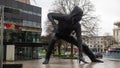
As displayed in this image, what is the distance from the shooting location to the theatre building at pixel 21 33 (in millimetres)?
44775

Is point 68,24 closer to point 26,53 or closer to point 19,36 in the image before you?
point 19,36

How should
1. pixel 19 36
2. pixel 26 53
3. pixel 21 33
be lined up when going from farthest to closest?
pixel 26 53 < pixel 21 33 < pixel 19 36

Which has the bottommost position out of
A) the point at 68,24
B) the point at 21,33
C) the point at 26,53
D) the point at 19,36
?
the point at 26,53

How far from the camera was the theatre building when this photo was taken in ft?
147

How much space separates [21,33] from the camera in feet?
163

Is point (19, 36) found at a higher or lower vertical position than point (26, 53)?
higher

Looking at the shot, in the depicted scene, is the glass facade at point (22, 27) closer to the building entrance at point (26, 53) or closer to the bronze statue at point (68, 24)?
the building entrance at point (26, 53)

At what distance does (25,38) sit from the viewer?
167 ft

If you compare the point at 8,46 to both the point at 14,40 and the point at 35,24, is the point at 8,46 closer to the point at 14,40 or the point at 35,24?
the point at 14,40

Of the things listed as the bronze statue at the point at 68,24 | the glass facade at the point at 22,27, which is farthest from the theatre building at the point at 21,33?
the bronze statue at the point at 68,24

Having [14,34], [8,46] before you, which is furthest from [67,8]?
[8,46]

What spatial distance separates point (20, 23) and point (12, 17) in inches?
89.4

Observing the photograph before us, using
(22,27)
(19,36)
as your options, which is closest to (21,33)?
(19,36)

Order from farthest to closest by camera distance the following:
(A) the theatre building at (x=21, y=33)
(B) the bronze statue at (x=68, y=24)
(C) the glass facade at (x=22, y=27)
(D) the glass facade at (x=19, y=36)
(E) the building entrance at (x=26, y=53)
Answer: (E) the building entrance at (x=26, y=53)
(C) the glass facade at (x=22, y=27)
(D) the glass facade at (x=19, y=36)
(A) the theatre building at (x=21, y=33)
(B) the bronze statue at (x=68, y=24)
